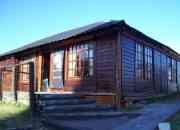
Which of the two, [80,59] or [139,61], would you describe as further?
[139,61]

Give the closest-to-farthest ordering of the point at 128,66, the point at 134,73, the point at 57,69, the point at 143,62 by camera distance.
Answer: the point at 128,66 < the point at 134,73 < the point at 143,62 < the point at 57,69

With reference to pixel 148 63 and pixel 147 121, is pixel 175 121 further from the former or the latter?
pixel 148 63

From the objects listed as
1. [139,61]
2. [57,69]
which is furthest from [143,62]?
[57,69]

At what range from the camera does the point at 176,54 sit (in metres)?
17.5

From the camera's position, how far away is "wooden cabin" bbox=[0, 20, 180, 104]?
382 inches

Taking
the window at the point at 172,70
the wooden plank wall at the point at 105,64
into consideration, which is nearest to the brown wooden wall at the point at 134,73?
the wooden plank wall at the point at 105,64

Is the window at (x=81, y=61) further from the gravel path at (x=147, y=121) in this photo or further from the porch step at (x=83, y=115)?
the gravel path at (x=147, y=121)

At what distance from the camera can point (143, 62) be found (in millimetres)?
12008

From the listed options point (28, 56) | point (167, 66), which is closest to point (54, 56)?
point (28, 56)

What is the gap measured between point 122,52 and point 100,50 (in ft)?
3.38

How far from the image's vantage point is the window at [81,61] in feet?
35.5

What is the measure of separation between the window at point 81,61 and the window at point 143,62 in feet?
7.78

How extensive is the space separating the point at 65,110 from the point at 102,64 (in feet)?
10.9

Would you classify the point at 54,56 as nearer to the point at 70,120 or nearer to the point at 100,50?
the point at 100,50
